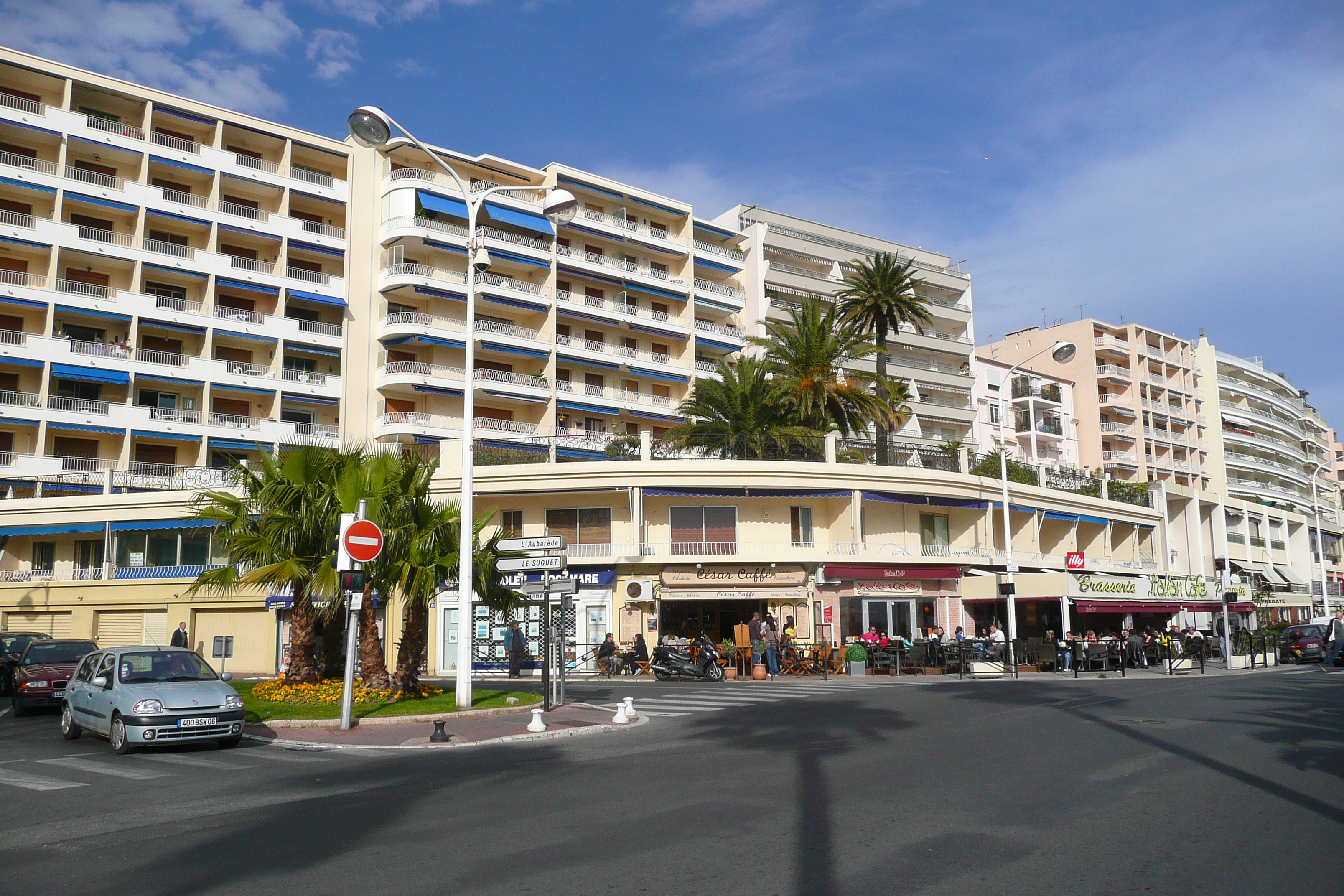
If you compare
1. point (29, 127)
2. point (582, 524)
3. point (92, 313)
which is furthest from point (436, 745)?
point (29, 127)

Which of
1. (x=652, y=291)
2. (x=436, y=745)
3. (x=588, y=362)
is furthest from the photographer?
(x=652, y=291)

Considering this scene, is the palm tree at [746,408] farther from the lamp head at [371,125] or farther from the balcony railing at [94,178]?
the balcony railing at [94,178]

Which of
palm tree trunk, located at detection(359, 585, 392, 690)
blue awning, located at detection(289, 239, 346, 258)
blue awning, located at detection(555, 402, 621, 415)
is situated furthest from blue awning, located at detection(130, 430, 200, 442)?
palm tree trunk, located at detection(359, 585, 392, 690)

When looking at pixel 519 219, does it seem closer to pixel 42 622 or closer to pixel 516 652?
pixel 516 652

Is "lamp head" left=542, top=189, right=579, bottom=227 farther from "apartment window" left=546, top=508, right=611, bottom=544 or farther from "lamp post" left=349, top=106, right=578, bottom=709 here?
"apartment window" left=546, top=508, right=611, bottom=544

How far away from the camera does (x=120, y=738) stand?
44.4 feet

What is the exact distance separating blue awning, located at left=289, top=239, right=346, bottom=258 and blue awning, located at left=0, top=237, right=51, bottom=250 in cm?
1054

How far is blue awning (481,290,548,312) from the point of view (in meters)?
54.2

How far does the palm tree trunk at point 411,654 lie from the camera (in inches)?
774

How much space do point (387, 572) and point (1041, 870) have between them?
14.7m

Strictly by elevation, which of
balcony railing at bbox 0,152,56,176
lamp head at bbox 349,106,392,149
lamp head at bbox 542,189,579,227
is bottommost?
lamp head at bbox 542,189,579,227

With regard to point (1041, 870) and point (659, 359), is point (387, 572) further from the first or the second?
point (659, 359)

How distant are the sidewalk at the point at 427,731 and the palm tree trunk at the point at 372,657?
2.76 m

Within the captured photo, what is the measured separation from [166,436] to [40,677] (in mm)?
28551
